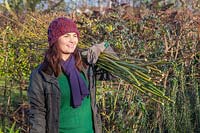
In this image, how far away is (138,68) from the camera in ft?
11.2

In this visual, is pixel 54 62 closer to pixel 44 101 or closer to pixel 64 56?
pixel 64 56

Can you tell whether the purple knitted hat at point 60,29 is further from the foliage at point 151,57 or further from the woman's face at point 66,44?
the foliage at point 151,57

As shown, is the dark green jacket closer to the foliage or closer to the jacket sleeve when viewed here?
the jacket sleeve

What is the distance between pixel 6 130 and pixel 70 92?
2.71m

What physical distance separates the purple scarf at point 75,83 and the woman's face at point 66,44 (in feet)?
0.19

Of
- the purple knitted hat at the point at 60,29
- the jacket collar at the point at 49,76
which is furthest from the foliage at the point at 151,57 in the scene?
the jacket collar at the point at 49,76

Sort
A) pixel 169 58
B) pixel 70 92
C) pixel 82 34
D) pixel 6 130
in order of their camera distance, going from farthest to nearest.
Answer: pixel 6 130 → pixel 82 34 → pixel 169 58 → pixel 70 92

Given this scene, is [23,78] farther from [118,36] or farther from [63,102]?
[63,102]

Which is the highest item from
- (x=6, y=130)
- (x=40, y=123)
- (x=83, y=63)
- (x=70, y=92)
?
(x=83, y=63)

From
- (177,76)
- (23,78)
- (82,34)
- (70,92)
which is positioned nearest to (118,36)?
(82,34)

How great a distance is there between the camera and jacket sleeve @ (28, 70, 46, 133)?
3150mm

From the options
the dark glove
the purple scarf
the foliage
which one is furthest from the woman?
the foliage

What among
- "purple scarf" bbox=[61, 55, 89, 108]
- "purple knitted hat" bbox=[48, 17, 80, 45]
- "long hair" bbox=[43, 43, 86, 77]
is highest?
"purple knitted hat" bbox=[48, 17, 80, 45]

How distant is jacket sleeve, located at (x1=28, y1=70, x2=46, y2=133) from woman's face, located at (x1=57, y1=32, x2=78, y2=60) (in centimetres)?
24
